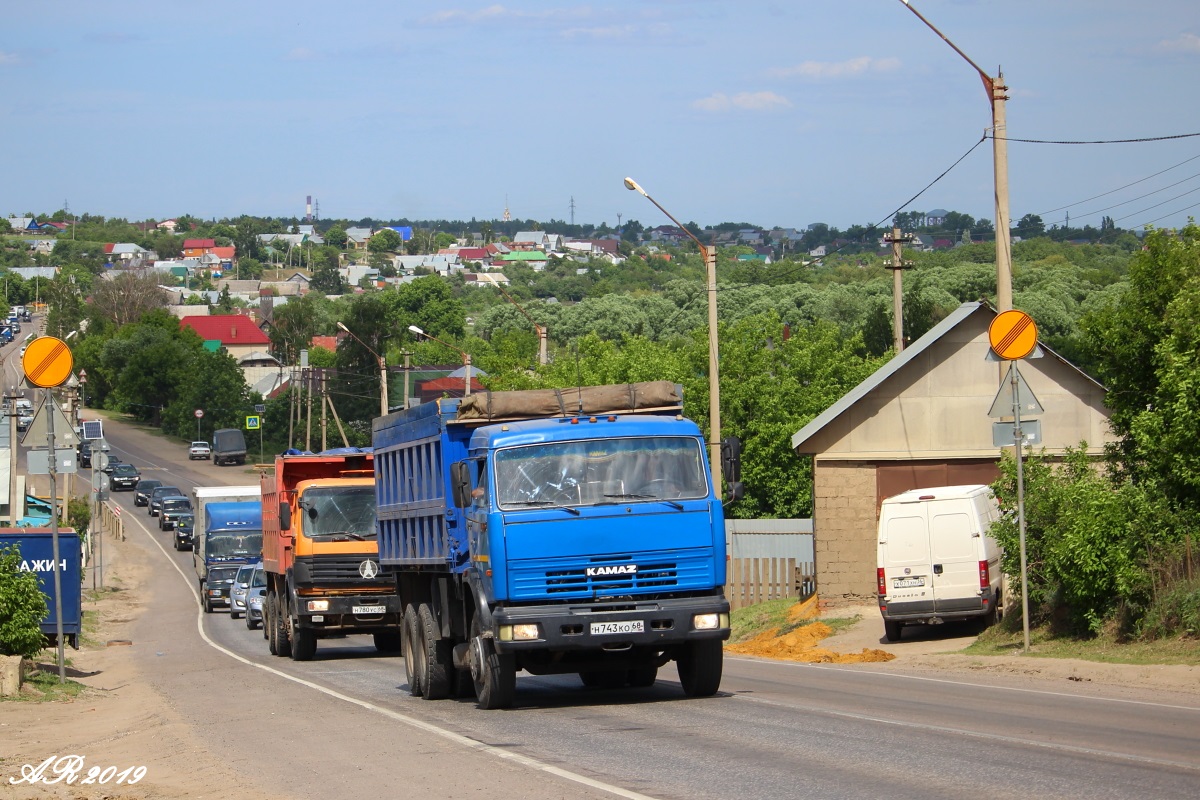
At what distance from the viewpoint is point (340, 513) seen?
24141 mm

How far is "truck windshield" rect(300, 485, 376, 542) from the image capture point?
24.0 m

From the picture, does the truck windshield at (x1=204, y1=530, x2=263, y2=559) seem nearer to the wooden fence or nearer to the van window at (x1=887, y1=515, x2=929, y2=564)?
the wooden fence

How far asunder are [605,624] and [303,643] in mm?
12609

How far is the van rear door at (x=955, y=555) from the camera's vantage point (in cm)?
2212

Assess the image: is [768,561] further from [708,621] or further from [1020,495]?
[708,621]

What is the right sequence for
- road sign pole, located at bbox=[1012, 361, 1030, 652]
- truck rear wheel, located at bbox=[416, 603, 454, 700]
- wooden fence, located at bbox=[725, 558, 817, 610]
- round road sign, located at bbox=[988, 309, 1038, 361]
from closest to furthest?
truck rear wheel, located at bbox=[416, 603, 454, 700] → round road sign, located at bbox=[988, 309, 1038, 361] → road sign pole, located at bbox=[1012, 361, 1030, 652] → wooden fence, located at bbox=[725, 558, 817, 610]

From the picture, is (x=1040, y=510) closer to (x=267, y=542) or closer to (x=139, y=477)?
(x=267, y=542)

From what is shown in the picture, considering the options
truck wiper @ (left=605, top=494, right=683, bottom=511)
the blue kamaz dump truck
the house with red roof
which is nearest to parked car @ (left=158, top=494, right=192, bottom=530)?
the blue kamaz dump truck

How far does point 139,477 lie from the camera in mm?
90562

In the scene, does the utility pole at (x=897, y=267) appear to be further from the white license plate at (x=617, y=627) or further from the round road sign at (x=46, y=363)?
the white license plate at (x=617, y=627)

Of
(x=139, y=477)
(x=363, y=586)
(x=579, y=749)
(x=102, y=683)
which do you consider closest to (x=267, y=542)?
(x=363, y=586)

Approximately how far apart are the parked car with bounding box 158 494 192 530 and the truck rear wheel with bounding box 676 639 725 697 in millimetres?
63507

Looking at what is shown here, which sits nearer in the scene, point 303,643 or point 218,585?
point 303,643

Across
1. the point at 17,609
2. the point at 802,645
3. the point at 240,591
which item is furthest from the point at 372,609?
the point at 240,591
